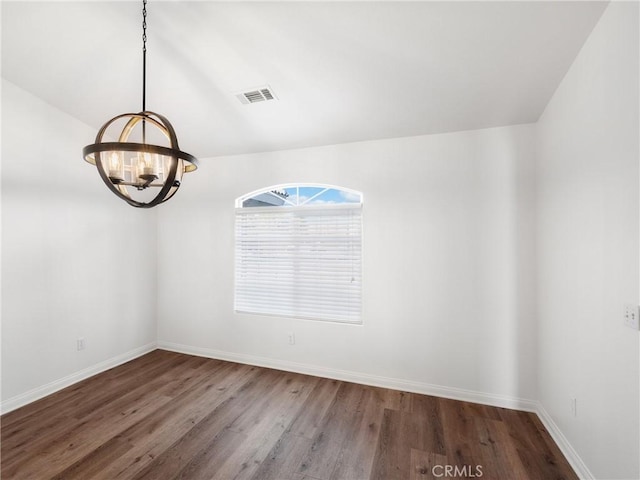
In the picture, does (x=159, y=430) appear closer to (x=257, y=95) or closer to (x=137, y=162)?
(x=137, y=162)

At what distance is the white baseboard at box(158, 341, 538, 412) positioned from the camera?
2590 mm

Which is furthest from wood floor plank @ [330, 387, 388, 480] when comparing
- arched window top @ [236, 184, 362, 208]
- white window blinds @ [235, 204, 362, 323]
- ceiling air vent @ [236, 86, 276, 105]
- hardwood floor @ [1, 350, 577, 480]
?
ceiling air vent @ [236, 86, 276, 105]

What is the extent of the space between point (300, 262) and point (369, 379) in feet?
4.82

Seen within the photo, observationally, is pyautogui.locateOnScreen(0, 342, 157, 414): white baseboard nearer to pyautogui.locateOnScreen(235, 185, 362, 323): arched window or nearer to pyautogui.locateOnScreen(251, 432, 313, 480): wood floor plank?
pyautogui.locateOnScreen(235, 185, 362, 323): arched window

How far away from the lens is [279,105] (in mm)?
2641

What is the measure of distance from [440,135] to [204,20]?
7.23 ft

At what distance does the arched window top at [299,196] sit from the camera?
3215 millimetres

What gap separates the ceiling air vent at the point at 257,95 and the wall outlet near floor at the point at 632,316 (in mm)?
2711

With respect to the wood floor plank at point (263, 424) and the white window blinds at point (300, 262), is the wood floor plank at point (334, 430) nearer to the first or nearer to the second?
the wood floor plank at point (263, 424)

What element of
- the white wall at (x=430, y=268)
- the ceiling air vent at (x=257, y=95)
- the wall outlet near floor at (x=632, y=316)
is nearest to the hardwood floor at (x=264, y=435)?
the white wall at (x=430, y=268)

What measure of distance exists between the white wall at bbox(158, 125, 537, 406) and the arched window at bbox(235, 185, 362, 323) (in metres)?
0.13

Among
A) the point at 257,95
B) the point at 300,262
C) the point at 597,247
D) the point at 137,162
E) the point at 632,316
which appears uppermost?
the point at 257,95

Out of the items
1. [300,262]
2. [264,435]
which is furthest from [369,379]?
[300,262]

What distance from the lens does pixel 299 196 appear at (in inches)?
134
